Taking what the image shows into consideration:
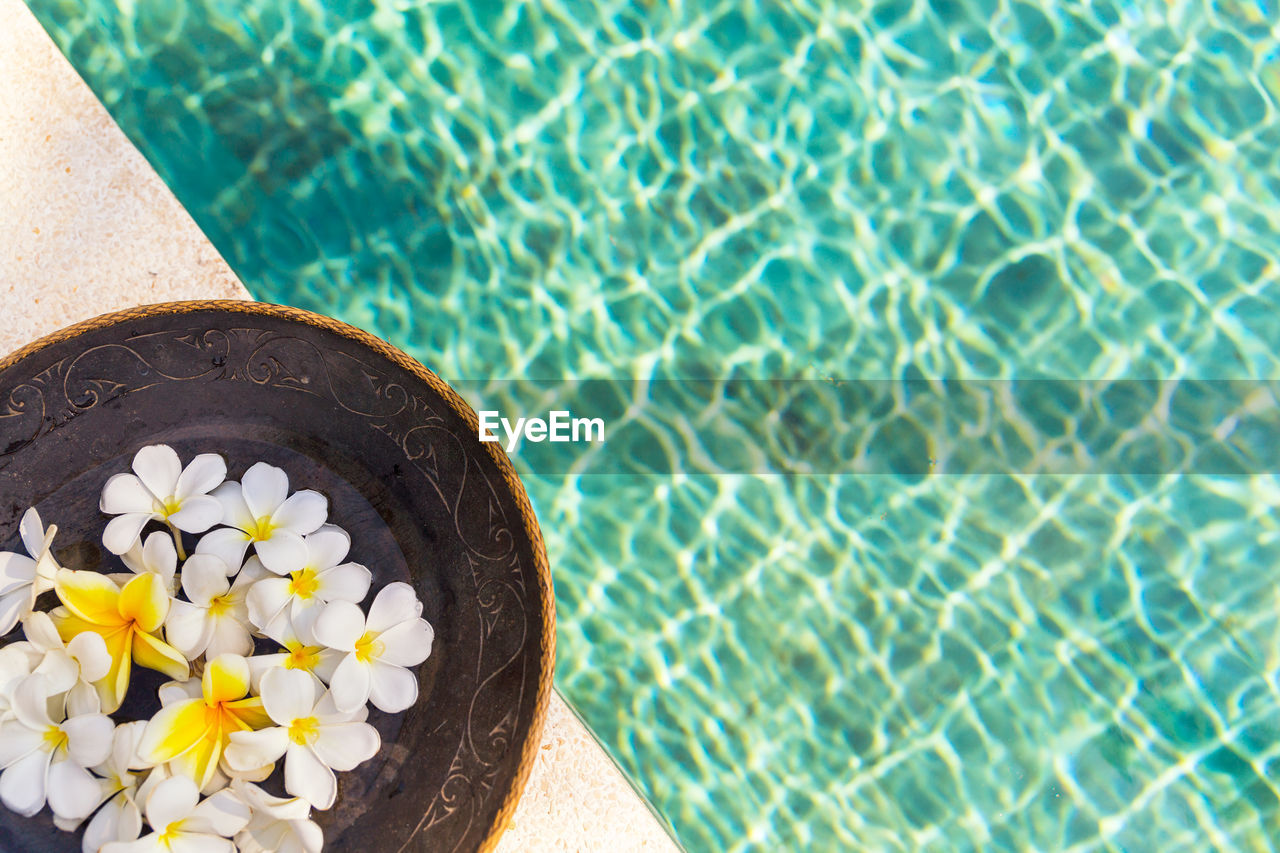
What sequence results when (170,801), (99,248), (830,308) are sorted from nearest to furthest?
1. (170,801)
2. (99,248)
3. (830,308)

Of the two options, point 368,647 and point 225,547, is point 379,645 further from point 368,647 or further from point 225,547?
point 225,547

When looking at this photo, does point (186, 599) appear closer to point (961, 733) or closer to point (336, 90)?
point (336, 90)

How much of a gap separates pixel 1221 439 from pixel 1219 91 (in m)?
0.60

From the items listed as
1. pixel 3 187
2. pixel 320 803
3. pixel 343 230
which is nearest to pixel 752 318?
pixel 343 230

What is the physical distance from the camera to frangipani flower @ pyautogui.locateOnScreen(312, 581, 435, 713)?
2.62ft

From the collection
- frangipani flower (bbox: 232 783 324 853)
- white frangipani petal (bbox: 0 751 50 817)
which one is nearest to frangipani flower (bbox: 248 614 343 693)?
frangipani flower (bbox: 232 783 324 853)

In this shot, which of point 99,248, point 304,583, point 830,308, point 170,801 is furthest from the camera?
point 830,308

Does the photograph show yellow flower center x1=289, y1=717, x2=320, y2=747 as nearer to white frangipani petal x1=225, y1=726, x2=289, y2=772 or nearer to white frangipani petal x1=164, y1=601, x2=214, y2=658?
white frangipani petal x1=225, y1=726, x2=289, y2=772

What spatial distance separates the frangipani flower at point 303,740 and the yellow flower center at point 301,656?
3cm

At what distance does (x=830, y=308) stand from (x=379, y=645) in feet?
2.93

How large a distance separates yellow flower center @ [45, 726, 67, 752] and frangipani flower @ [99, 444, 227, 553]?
18cm

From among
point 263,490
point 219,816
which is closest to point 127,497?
point 263,490

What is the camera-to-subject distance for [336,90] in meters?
1.32

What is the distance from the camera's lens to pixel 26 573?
822mm
